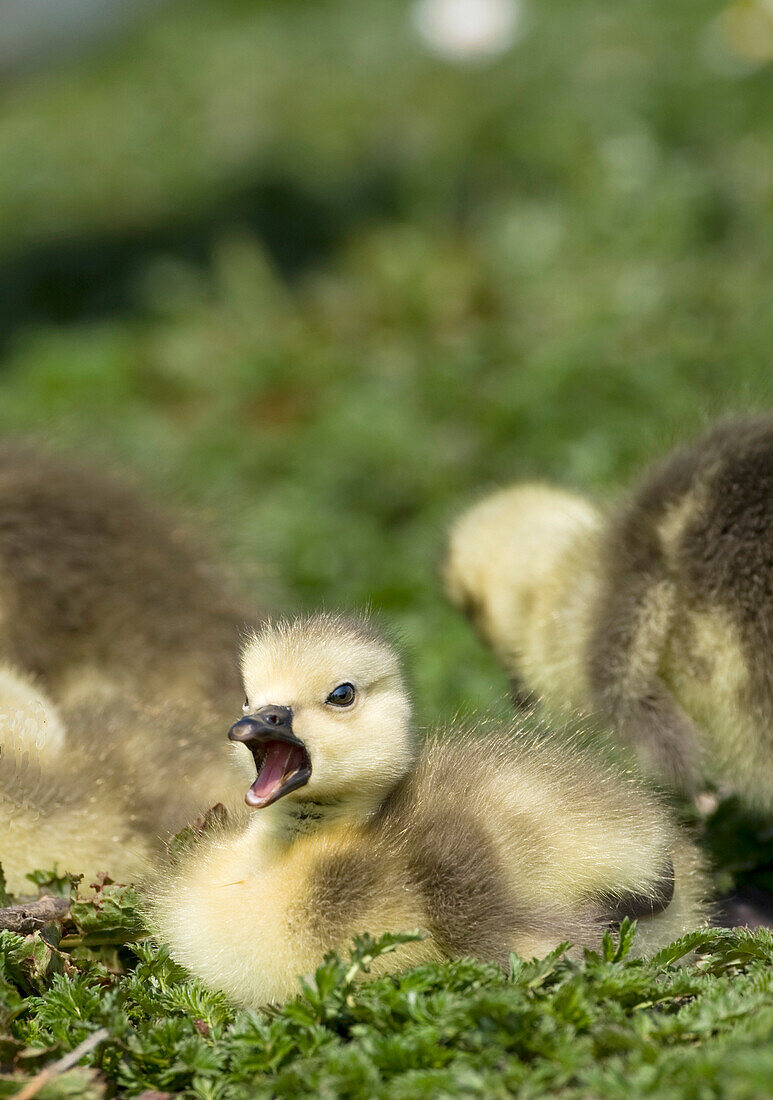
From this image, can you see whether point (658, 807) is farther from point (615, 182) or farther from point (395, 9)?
point (395, 9)

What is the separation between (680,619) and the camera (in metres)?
2.90

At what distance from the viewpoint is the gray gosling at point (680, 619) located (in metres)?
2.78

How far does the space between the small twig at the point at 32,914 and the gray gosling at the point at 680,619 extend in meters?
1.20

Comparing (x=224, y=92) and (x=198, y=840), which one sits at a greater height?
(x=224, y=92)

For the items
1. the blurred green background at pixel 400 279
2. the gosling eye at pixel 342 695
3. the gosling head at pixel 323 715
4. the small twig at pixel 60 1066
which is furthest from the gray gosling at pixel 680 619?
the small twig at pixel 60 1066

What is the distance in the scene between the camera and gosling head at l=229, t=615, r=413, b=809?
7.37 ft

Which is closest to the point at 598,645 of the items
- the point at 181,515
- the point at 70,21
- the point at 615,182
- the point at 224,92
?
the point at 181,515

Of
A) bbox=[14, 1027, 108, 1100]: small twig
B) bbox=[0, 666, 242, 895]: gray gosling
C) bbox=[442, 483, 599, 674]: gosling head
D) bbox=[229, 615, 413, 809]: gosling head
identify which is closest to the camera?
bbox=[14, 1027, 108, 1100]: small twig

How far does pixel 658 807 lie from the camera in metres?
2.49

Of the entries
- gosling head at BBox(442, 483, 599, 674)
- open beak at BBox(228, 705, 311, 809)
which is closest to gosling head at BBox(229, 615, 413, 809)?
open beak at BBox(228, 705, 311, 809)

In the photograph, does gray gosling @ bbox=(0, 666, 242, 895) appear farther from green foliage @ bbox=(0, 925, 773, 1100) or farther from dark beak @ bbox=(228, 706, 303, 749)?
dark beak @ bbox=(228, 706, 303, 749)

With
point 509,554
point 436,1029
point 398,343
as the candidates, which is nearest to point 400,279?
point 398,343

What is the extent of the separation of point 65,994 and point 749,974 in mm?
1171

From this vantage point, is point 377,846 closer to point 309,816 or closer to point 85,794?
point 309,816
